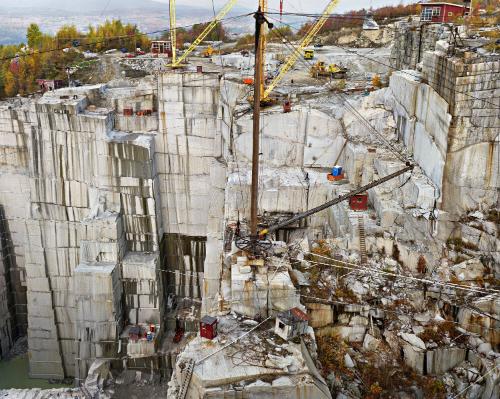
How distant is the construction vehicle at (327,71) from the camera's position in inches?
1275

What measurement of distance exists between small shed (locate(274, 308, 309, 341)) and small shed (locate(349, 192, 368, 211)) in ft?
24.5

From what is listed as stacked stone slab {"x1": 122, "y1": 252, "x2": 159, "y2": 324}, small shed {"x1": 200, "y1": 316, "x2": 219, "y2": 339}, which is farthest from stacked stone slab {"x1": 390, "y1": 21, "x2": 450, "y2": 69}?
small shed {"x1": 200, "y1": 316, "x2": 219, "y2": 339}

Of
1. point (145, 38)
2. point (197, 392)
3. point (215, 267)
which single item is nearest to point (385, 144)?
point (215, 267)

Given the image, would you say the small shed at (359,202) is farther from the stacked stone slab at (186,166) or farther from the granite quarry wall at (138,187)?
the stacked stone slab at (186,166)

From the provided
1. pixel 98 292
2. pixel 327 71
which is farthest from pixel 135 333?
pixel 327 71

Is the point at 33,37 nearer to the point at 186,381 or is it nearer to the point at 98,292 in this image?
the point at 98,292

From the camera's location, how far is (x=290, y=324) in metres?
13.9

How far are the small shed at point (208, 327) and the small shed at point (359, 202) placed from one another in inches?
353

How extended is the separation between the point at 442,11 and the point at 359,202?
17.4m

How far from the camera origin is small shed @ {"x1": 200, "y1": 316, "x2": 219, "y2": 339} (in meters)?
13.6

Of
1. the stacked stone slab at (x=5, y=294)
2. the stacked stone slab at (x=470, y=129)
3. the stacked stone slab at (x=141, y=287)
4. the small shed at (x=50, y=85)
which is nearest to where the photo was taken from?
the stacked stone slab at (x=470, y=129)

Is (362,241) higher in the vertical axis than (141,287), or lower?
higher

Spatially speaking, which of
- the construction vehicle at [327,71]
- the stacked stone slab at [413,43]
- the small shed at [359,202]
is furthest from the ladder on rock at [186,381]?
the construction vehicle at [327,71]

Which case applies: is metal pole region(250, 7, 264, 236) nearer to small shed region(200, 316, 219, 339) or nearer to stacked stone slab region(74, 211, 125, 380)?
small shed region(200, 316, 219, 339)
